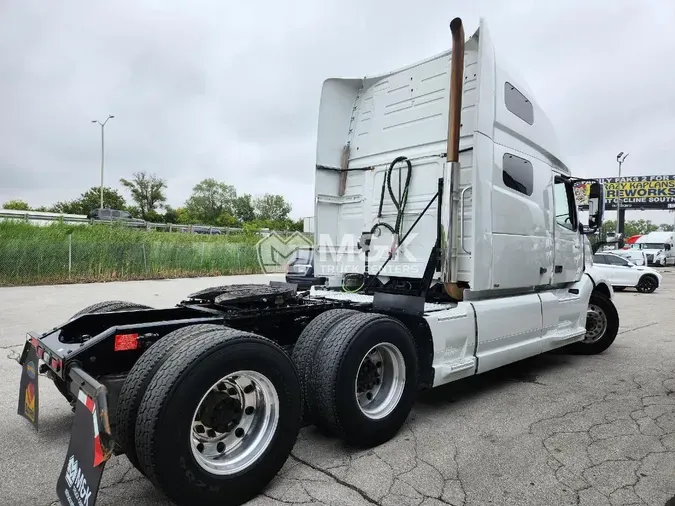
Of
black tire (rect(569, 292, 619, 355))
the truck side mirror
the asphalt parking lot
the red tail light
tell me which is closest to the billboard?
black tire (rect(569, 292, 619, 355))

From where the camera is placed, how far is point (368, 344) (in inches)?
134

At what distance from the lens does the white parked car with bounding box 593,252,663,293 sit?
55.9 ft

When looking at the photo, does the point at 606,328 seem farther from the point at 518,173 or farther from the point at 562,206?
the point at 518,173

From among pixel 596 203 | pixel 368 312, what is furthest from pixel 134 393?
pixel 596 203

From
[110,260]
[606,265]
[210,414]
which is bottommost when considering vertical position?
[210,414]

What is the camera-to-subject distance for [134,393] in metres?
2.49

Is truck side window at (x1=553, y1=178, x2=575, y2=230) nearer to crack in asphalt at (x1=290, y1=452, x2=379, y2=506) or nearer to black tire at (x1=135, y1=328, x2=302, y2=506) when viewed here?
crack in asphalt at (x1=290, y1=452, x2=379, y2=506)

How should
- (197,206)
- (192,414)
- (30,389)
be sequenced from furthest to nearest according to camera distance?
(197,206) < (30,389) < (192,414)

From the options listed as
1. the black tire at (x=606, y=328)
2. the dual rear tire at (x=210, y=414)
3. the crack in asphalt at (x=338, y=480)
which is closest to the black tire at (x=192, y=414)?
the dual rear tire at (x=210, y=414)

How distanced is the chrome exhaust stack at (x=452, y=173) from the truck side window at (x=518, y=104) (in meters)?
0.87

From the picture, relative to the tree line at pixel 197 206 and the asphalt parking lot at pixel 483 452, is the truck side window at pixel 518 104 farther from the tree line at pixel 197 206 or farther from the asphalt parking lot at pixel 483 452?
the tree line at pixel 197 206

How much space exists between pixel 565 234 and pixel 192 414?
5.15 metres

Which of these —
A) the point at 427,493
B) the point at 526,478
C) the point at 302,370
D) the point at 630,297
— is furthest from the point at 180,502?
the point at 630,297

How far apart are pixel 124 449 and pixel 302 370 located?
1296 mm
